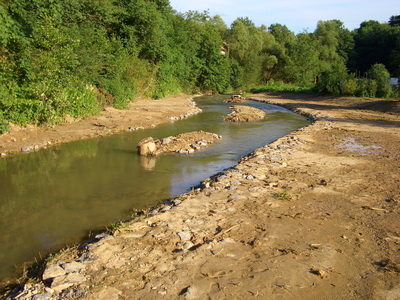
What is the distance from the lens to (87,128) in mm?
14703

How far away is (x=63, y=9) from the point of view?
1702 centimetres

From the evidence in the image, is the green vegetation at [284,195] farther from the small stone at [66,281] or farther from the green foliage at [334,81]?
the green foliage at [334,81]

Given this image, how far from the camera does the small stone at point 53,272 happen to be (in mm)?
4074

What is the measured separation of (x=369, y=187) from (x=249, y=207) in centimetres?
275

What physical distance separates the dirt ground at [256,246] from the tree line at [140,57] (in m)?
9.00

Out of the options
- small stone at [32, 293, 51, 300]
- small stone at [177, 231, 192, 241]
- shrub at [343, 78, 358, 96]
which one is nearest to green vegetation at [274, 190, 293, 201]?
small stone at [177, 231, 192, 241]

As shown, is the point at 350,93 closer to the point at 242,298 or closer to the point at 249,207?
the point at 249,207

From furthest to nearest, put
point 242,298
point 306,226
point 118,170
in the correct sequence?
point 118,170 → point 306,226 → point 242,298

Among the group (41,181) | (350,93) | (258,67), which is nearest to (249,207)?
(41,181)

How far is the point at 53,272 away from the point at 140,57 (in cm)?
2507

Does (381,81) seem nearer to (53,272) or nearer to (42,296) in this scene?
(53,272)

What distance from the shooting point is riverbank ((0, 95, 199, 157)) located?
11.8m

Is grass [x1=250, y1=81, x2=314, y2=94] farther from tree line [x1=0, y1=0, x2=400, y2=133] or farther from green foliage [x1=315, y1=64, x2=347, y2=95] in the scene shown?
green foliage [x1=315, y1=64, x2=347, y2=95]

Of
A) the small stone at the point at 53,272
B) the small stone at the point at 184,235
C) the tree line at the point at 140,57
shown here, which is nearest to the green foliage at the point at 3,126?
the tree line at the point at 140,57
